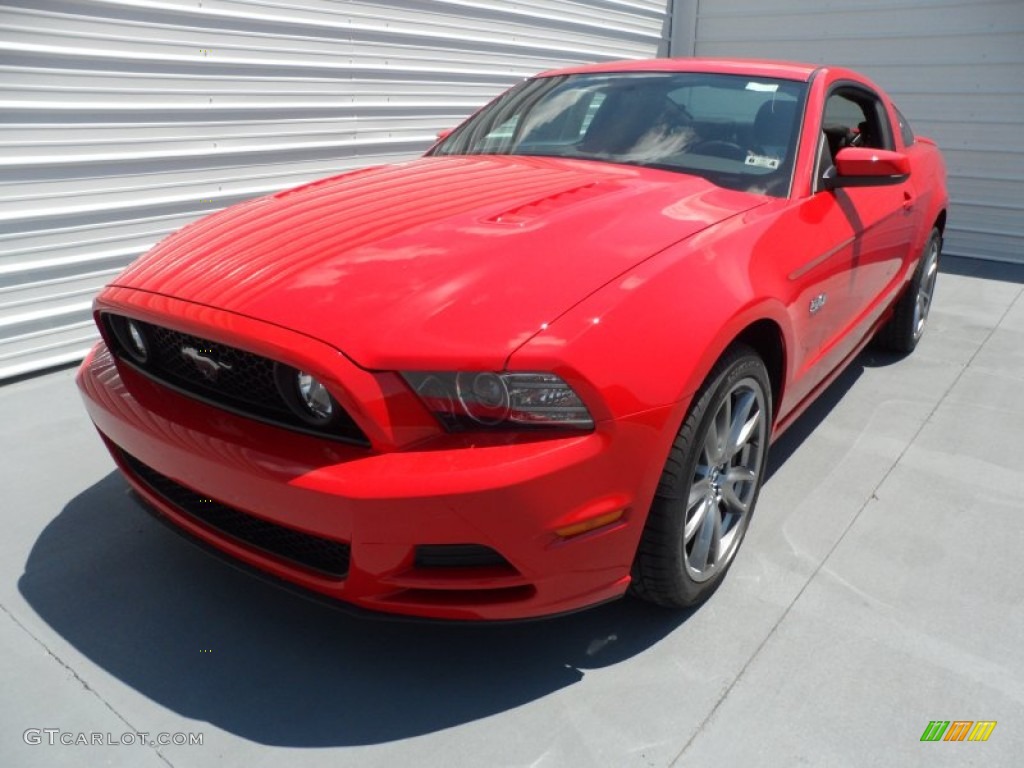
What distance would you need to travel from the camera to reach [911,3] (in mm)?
6891

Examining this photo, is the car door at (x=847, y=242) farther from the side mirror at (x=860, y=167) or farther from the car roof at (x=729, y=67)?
the car roof at (x=729, y=67)

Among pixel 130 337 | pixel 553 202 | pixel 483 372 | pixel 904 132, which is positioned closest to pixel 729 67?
pixel 553 202

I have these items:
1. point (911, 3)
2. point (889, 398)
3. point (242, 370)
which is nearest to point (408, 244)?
point (242, 370)

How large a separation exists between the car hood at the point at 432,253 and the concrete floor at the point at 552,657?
26.7 inches

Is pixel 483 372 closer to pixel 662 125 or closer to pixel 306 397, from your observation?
pixel 306 397

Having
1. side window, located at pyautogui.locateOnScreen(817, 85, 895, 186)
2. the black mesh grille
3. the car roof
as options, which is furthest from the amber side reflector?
the car roof

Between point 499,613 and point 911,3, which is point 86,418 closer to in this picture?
point 499,613

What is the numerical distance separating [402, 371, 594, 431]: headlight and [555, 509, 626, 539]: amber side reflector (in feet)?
0.69

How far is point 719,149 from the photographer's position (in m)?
2.77

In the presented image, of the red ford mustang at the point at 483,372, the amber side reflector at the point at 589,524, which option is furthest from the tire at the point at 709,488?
the amber side reflector at the point at 589,524

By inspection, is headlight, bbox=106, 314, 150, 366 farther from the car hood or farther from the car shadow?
the car shadow

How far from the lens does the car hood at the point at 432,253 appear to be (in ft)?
5.59

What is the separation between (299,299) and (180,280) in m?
0.41

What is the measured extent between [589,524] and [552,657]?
1.63 ft
